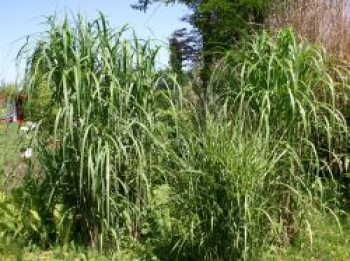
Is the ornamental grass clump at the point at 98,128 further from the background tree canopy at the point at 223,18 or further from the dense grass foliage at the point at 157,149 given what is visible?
the background tree canopy at the point at 223,18

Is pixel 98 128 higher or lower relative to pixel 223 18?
lower

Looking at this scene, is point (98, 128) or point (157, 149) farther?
point (157, 149)

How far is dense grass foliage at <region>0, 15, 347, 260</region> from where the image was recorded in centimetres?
425

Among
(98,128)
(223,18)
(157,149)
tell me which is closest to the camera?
(98,128)

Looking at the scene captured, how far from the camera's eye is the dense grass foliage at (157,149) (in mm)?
4250

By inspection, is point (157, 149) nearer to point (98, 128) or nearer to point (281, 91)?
point (98, 128)

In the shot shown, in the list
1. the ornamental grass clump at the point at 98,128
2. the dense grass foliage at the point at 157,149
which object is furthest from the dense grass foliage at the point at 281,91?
the ornamental grass clump at the point at 98,128

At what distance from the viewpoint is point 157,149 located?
4949 mm

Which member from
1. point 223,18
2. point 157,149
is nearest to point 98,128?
point 157,149

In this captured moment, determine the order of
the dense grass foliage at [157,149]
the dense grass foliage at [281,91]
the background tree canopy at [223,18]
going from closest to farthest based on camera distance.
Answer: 1. the dense grass foliage at [157,149]
2. the dense grass foliage at [281,91]
3. the background tree canopy at [223,18]

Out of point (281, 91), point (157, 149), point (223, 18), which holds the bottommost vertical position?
point (157, 149)

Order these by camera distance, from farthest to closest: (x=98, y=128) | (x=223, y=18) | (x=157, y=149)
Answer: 1. (x=223, y=18)
2. (x=157, y=149)
3. (x=98, y=128)

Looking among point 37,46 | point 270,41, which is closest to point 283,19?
point 270,41

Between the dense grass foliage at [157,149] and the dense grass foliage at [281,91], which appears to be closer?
the dense grass foliage at [157,149]
